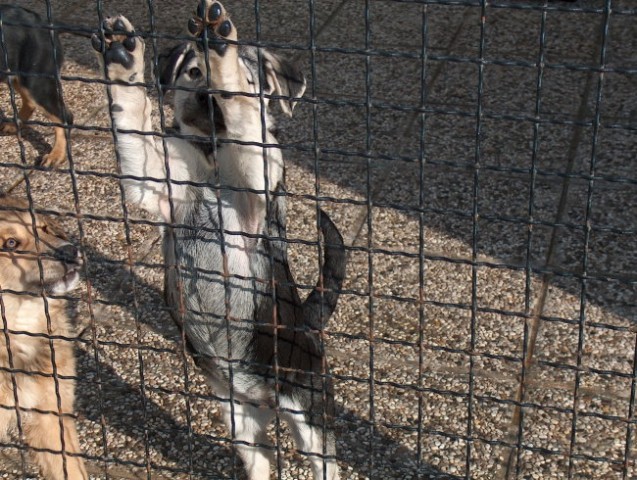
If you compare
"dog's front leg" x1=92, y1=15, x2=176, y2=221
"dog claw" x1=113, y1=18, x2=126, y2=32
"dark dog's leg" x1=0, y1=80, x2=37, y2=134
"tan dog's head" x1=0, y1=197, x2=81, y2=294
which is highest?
"dog claw" x1=113, y1=18, x2=126, y2=32

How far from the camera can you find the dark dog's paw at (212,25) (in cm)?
281

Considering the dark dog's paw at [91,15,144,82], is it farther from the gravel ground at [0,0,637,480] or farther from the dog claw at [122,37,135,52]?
the gravel ground at [0,0,637,480]

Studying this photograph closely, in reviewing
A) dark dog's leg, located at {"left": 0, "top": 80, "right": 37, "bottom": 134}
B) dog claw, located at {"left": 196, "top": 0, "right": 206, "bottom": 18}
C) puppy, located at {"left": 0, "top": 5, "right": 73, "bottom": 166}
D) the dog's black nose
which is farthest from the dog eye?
dark dog's leg, located at {"left": 0, "top": 80, "right": 37, "bottom": 134}

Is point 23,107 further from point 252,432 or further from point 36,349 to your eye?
point 252,432

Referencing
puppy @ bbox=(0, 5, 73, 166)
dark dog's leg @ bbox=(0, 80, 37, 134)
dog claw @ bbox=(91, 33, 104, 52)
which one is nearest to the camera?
dog claw @ bbox=(91, 33, 104, 52)

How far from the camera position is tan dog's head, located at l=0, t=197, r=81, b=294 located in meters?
4.04

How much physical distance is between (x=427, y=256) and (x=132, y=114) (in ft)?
4.11

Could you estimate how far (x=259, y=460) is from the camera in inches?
158

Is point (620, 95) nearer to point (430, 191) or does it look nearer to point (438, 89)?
point (438, 89)

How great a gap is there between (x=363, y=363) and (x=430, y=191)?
170 cm

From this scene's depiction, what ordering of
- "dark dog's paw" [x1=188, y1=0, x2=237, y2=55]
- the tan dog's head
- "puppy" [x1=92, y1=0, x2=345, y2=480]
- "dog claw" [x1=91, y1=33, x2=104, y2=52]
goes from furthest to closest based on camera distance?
the tan dog's head < "puppy" [x1=92, y1=0, x2=345, y2=480] < "dog claw" [x1=91, y1=33, x2=104, y2=52] < "dark dog's paw" [x1=188, y1=0, x2=237, y2=55]

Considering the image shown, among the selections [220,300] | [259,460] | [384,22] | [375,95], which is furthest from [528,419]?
[384,22]

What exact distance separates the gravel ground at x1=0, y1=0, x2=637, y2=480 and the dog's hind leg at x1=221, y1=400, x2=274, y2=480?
4.6 inches

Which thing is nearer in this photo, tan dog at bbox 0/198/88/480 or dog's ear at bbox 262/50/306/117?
dog's ear at bbox 262/50/306/117
